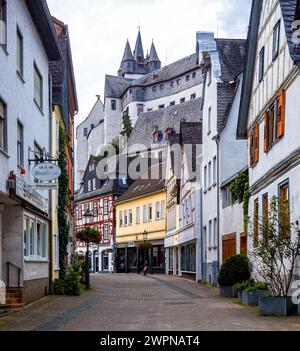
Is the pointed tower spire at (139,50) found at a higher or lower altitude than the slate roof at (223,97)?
higher

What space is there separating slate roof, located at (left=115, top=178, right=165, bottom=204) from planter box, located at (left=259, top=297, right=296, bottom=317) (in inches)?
1721

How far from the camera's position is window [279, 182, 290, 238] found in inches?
730

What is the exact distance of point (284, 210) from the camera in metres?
18.7

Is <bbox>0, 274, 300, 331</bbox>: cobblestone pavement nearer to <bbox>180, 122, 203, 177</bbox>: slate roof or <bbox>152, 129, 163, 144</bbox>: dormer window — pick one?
<bbox>180, 122, 203, 177</bbox>: slate roof

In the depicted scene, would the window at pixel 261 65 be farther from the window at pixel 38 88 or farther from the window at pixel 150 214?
the window at pixel 150 214

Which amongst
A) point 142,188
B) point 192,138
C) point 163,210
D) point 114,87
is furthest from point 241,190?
point 114,87

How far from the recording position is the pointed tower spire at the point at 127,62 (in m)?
150

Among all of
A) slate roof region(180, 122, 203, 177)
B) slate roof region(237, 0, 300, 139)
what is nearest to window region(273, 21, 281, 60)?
slate roof region(237, 0, 300, 139)

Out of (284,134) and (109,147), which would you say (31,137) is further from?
(109,147)

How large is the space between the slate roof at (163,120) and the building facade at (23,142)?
65.5 m

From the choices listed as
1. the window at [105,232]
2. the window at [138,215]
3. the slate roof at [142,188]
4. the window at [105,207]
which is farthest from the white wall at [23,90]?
the window at [105,207]

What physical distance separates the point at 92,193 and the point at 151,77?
48.4 metres

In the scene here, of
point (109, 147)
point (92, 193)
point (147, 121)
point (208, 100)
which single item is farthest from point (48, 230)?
point (109, 147)

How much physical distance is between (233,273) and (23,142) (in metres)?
8.73
